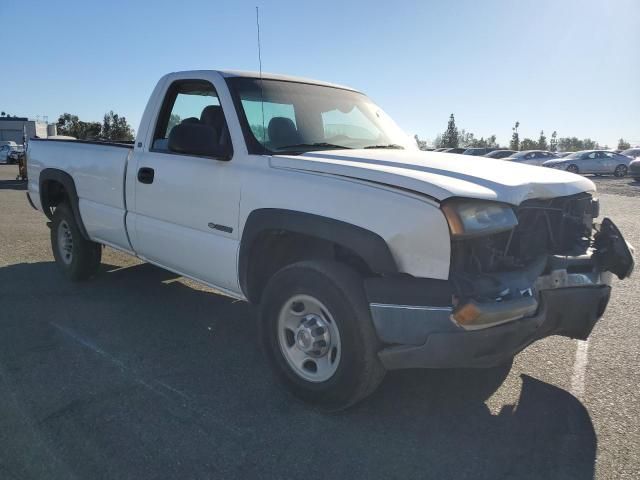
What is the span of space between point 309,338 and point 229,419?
0.65m

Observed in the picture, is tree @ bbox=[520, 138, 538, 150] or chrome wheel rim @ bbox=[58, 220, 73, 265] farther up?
tree @ bbox=[520, 138, 538, 150]

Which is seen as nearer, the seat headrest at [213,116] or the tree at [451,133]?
the seat headrest at [213,116]

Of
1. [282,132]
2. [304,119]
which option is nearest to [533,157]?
[304,119]

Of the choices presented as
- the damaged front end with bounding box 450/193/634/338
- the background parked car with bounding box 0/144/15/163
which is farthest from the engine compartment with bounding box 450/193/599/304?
the background parked car with bounding box 0/144/15/163

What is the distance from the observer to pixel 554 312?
2.93m

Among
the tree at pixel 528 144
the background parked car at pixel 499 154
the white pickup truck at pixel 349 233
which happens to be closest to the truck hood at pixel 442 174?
the white pickup truck at pixel 349 233

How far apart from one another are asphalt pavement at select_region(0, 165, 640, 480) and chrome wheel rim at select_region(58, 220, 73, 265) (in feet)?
4.28

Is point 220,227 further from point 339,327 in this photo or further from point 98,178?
point 98,178

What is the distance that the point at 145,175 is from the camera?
4.38 metres

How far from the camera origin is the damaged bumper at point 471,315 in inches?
103

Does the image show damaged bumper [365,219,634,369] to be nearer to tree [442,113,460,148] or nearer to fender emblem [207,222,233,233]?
fender emblem [207,222,233,233]

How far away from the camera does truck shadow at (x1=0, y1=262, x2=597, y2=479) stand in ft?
8.60

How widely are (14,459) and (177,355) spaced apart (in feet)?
4.74

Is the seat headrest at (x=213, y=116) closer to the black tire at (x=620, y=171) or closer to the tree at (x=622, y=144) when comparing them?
the black tire at (x=620, y=171)
